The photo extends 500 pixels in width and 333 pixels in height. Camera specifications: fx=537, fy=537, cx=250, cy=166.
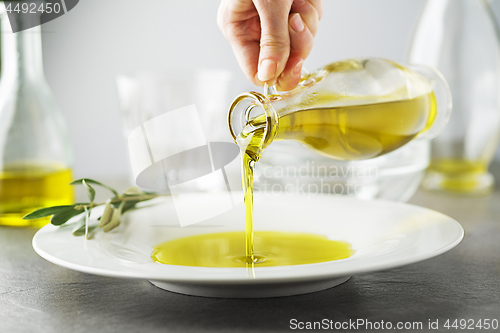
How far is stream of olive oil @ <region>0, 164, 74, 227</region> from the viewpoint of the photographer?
A: 3.40 feet

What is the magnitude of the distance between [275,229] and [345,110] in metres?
0.25

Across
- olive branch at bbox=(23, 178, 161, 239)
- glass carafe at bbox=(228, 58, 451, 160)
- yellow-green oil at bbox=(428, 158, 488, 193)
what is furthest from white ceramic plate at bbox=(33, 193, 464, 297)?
yellow-green oil at bbox=(428, 158, 488, 193)

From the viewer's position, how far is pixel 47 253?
2.08 feet

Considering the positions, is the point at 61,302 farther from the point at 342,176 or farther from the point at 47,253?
the point at 342,176

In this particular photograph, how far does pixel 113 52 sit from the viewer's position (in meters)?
2.45

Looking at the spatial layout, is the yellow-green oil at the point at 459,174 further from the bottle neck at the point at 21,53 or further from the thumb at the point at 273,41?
the bottle neck at the point at 21,53

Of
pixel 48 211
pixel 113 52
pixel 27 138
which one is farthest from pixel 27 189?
pixel 113 52

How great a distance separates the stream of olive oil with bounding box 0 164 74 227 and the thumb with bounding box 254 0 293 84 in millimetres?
476

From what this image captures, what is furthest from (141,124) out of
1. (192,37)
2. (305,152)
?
(192,37)

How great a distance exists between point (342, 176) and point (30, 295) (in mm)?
615

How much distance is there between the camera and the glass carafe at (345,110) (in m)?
0.78

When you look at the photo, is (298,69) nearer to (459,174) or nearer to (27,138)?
(27,138)

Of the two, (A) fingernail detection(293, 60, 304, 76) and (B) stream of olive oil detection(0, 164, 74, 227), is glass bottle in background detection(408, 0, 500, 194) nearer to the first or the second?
(A) fingernail detection(293, 60, 304, 76)

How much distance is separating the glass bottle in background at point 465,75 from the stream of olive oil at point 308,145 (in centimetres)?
52
